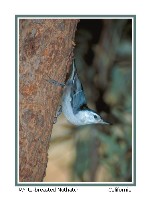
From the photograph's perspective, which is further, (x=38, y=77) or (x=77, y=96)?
(x=77, y=96)

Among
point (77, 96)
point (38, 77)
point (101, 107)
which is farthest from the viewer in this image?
point (101, 107)

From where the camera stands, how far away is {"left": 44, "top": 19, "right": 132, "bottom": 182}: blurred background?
2.37 metres

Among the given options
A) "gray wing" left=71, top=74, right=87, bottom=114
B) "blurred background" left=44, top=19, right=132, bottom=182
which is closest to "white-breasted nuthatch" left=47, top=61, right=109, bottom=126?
"gray wing" left=71, top=74, right=87, bottom=114

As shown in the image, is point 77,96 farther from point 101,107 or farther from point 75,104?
point 101,107

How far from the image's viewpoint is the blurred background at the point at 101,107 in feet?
7.76

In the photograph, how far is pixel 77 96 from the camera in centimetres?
162

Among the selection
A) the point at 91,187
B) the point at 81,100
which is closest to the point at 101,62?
the point at 81,100

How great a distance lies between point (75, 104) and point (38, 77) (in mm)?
230

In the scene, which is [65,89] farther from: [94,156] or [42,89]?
[94,156]

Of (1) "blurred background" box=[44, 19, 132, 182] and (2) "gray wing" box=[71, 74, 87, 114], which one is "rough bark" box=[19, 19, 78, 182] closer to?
(2) "gray wing" box=[71, 74, 87, 114]

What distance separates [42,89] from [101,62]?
1041mm

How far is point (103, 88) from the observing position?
2500 mm

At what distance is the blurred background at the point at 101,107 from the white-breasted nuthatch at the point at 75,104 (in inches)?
25.8

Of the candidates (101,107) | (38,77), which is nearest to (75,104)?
(38,77)
